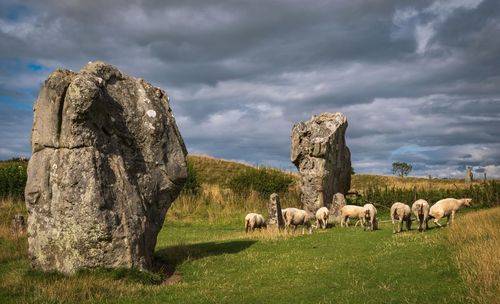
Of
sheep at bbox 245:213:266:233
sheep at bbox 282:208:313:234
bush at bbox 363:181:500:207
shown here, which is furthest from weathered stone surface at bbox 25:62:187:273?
bush at bbox 363:181:500:207

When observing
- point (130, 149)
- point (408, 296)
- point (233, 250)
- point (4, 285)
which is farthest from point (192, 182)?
point (408, 296)

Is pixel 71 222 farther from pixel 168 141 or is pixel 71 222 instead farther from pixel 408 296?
pixel 408 296

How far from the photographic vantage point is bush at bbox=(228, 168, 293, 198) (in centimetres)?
4912

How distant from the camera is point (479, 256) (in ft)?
45.2

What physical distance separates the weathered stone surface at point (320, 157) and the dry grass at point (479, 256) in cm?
1563

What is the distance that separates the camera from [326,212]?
30.4 metres

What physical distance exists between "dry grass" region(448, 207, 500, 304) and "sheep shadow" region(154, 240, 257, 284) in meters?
9.03

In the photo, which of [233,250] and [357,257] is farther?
[233,250]

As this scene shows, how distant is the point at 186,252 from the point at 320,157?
18.0m

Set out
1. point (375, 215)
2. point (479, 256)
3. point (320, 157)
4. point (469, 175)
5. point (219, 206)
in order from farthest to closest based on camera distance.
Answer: point (469, 175) < point (219, 206) < point (320, 157) < point (375, 215) < point (479, 256)


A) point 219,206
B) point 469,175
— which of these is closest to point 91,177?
point 219,206

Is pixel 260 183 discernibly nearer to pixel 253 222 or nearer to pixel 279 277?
pixel 253 222

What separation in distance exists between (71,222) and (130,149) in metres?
3.71

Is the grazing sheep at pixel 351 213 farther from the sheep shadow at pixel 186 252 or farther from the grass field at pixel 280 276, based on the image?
the sheep shadow at pixel 186 252
